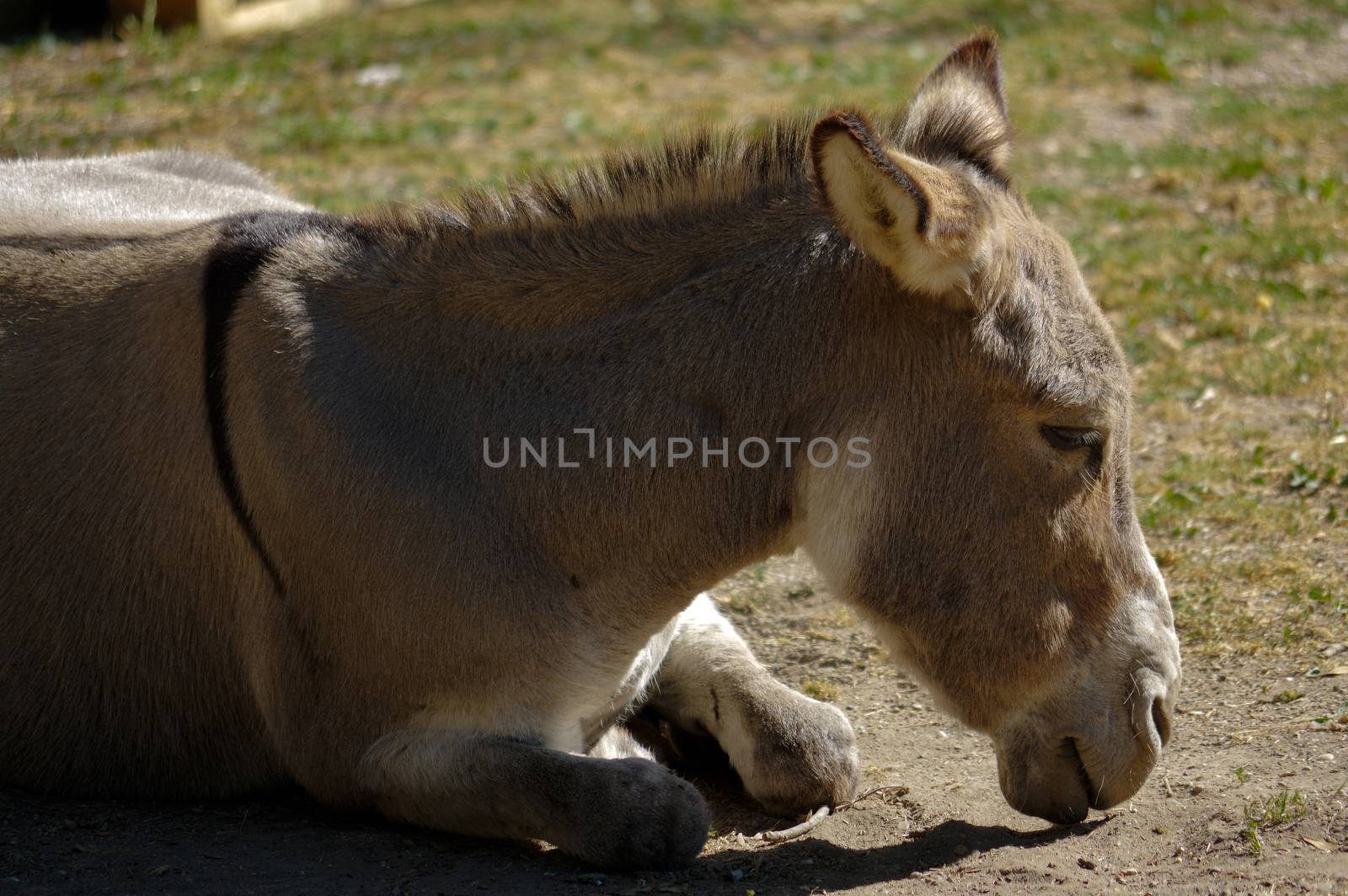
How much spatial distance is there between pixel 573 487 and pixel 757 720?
0.85 m

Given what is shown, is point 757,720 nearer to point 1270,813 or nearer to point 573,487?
point 573,487

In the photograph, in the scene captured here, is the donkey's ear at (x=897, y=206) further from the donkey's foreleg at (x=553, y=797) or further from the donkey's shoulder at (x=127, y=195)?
the donkey's shoulder at (x=127, y=195)

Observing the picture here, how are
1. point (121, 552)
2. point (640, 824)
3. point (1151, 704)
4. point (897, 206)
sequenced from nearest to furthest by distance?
point (897, 206)
point (640, 824)
point (1151, 704)
point (121, 552)

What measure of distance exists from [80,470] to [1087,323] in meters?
2.44

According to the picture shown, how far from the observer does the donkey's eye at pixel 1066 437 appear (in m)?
3.09

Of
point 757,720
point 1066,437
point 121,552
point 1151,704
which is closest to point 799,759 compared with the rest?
point 757,720

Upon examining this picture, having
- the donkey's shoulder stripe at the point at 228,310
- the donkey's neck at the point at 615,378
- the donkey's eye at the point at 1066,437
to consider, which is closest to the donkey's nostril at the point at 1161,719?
the donkey's eye at the point at 1066,437

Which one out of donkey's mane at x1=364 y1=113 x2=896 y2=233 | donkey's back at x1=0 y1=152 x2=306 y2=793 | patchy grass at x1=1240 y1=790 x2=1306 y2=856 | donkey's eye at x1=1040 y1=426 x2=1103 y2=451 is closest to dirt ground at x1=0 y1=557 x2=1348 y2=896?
patchy grass at x1=1240 y1=790 x2=1306 y2=856

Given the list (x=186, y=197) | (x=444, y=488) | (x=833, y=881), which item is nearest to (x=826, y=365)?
(x=444, y=488)

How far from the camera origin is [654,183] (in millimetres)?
3354

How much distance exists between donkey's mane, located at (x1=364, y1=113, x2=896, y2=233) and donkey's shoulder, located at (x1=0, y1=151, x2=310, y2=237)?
0.94 meters

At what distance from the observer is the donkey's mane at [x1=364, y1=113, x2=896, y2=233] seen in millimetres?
3279

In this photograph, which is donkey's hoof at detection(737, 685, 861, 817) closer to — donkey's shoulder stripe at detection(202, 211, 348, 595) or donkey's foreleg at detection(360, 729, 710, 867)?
donkey's foreleg at detection(360, 729, 710, 867)

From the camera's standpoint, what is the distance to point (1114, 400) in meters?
3.15
